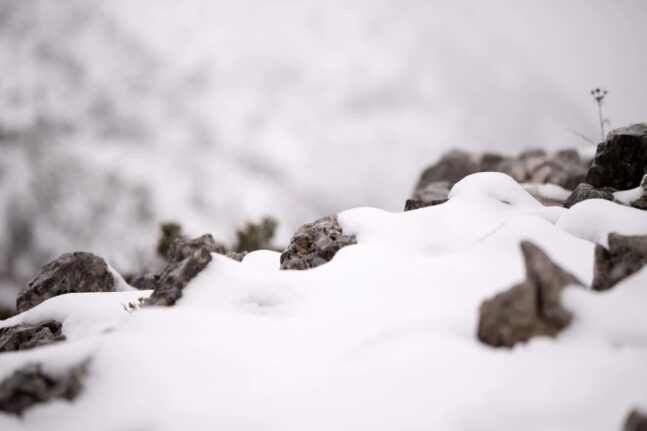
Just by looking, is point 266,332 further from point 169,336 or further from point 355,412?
point 355,412

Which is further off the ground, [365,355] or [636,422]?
[365,355]

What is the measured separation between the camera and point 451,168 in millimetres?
30156

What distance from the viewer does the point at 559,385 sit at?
3.02 meters

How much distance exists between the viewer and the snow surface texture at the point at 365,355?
2.98 metres

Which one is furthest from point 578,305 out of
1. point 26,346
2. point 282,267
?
point 26,346

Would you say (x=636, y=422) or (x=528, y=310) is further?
(x=528, y=310)

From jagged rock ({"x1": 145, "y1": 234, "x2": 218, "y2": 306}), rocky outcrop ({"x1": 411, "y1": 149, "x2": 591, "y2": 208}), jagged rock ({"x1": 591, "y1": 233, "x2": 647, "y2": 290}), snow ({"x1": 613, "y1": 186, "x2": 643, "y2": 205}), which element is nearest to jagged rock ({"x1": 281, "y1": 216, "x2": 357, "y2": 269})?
jagged rock ({"x1": 145, "y1": 234, "x2": 218, "y2": 306})

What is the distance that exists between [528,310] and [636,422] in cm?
114

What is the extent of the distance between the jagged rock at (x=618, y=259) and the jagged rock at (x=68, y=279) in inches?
504

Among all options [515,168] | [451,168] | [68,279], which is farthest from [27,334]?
[451,168]

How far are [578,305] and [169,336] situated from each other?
14.6ft

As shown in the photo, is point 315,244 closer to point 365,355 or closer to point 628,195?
point 365,355

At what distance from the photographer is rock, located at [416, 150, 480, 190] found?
29812 mm

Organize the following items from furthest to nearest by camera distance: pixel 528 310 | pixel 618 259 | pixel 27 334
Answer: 1. pixel 27 334
2. pixel 618 259
3. pixel 528 310
